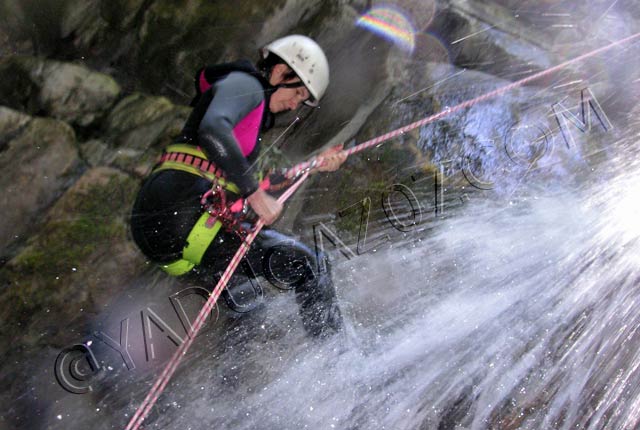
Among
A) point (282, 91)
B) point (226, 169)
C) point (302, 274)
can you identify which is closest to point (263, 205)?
point (226, 169)

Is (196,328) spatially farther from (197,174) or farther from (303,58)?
(303,58)

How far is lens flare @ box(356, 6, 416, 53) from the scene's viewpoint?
296cm

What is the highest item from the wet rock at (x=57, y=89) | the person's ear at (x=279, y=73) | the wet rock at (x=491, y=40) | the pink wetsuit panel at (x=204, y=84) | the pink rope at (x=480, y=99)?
the wet rock at (x=57, y=89)

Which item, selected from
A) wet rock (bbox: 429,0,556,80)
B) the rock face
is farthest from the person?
wet rock (bbox: 429,0,556,80)

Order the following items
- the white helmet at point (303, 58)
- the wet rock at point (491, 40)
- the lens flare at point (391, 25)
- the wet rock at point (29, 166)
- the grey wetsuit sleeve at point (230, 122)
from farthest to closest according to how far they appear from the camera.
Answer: the wet rock at point (491, 40), the lens flare at point (391, 25), the wet rock at point (29, 166), the white helmet at point (303, 58), the grey wetsuit sleeve at point (230, 122)

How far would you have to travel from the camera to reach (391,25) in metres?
3.00

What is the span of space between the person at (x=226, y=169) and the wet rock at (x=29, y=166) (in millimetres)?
773

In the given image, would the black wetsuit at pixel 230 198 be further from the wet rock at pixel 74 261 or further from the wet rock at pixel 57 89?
the wet rock at pixel 57 89

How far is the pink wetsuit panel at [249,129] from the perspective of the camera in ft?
6.29

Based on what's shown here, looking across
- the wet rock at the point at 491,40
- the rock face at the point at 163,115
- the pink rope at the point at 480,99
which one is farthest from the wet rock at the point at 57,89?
the wet rock at the point at 491,40

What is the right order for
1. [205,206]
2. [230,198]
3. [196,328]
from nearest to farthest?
[205,206] < [230,198] < [196,328]

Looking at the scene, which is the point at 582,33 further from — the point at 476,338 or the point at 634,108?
the point at 476,338

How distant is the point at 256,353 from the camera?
2.62 meters

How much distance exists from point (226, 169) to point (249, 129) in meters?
0.28
